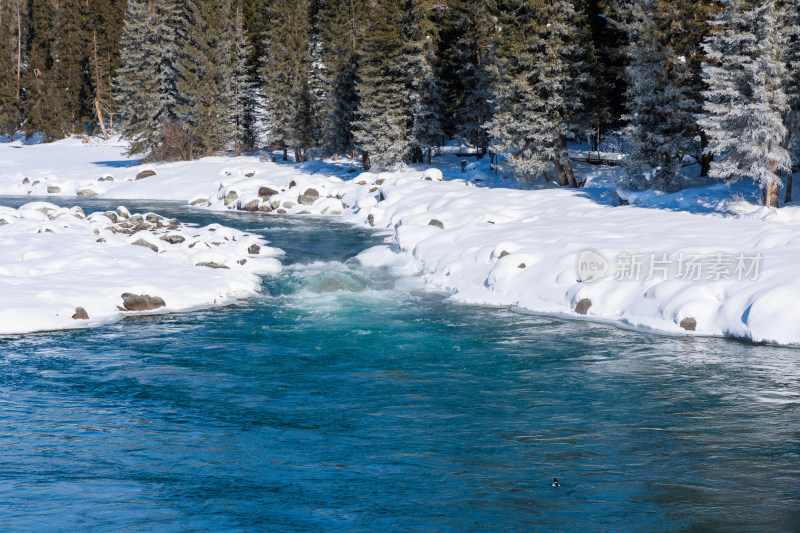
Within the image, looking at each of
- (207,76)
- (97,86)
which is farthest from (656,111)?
(97,86)

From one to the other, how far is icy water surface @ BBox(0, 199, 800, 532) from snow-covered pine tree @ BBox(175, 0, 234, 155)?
38362 mm

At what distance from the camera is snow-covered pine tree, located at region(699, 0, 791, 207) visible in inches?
810

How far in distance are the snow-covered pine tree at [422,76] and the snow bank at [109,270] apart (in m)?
17.6

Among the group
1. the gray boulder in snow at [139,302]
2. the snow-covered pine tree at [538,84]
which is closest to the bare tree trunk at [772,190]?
the snow-covered pine tree at [538,84]

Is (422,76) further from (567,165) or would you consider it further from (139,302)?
(139,302)

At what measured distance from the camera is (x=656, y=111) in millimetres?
26156

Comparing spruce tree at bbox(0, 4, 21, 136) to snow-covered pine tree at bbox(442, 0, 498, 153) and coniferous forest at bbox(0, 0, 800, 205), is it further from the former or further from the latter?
snow-covered pine tree at bbox(442, 0, 498, 153)

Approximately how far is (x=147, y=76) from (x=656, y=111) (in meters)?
39.9

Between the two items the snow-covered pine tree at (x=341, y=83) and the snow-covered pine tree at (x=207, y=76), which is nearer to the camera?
the snow-covered pine tree at (x=341, y=83)

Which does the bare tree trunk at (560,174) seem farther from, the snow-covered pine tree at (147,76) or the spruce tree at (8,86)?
the spruce tree at (8,86)

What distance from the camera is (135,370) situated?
36.7 feet

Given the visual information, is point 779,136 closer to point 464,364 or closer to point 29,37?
point 464,364

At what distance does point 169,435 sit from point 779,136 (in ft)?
64.1

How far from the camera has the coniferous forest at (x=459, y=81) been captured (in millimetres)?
21531
